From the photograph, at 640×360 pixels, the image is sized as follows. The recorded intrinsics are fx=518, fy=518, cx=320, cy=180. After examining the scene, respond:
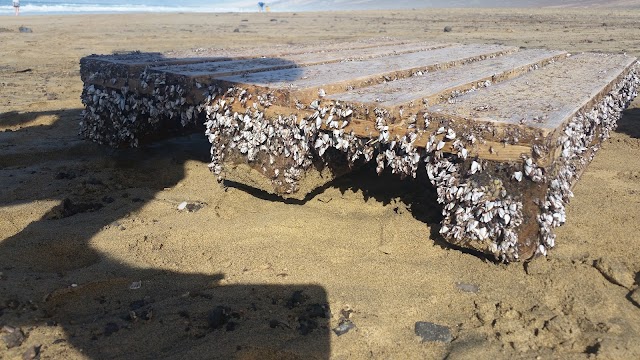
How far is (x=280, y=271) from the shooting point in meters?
2.58

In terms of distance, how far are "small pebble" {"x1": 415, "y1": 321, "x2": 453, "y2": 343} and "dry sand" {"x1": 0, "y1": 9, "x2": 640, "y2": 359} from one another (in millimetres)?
34

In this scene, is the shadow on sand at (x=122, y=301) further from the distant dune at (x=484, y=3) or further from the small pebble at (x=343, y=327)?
the distant dune at (x=484, y=3)

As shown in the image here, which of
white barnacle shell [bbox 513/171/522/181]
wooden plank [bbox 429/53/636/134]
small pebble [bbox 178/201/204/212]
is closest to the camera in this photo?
white barnacle shell [bbox 513/171/522/181]

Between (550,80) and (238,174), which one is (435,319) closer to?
(238,174)

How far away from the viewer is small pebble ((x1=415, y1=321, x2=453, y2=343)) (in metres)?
2.08

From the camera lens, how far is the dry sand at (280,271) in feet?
6.70

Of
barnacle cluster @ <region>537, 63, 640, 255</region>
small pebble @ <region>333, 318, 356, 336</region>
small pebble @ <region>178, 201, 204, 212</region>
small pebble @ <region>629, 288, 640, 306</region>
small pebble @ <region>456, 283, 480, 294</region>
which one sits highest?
barnacle cluster @ <region>537, 63, 640, 255</region>

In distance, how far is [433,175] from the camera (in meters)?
2.48

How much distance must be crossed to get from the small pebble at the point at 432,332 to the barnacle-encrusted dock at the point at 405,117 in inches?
18.4

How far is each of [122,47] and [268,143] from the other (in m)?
11.6

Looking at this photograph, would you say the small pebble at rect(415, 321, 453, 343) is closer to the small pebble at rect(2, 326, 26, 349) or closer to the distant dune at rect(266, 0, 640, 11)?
the small pebble at rect(2, 326, 26, 349)

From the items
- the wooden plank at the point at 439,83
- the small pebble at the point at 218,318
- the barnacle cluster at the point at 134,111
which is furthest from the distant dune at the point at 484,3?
the small pebble at the point at 218,318

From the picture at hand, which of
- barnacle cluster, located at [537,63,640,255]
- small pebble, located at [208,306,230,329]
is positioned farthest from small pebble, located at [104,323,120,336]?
barnacle cluster, located at [537,63,640,255]

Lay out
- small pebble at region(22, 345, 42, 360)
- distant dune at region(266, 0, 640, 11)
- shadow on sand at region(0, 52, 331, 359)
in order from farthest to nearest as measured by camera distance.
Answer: distant dune at region(266, 0, 640, 11)
shadow on sand at region(0, 52, 331, 359)
small pebble at region(22, 345, 42, 360)
